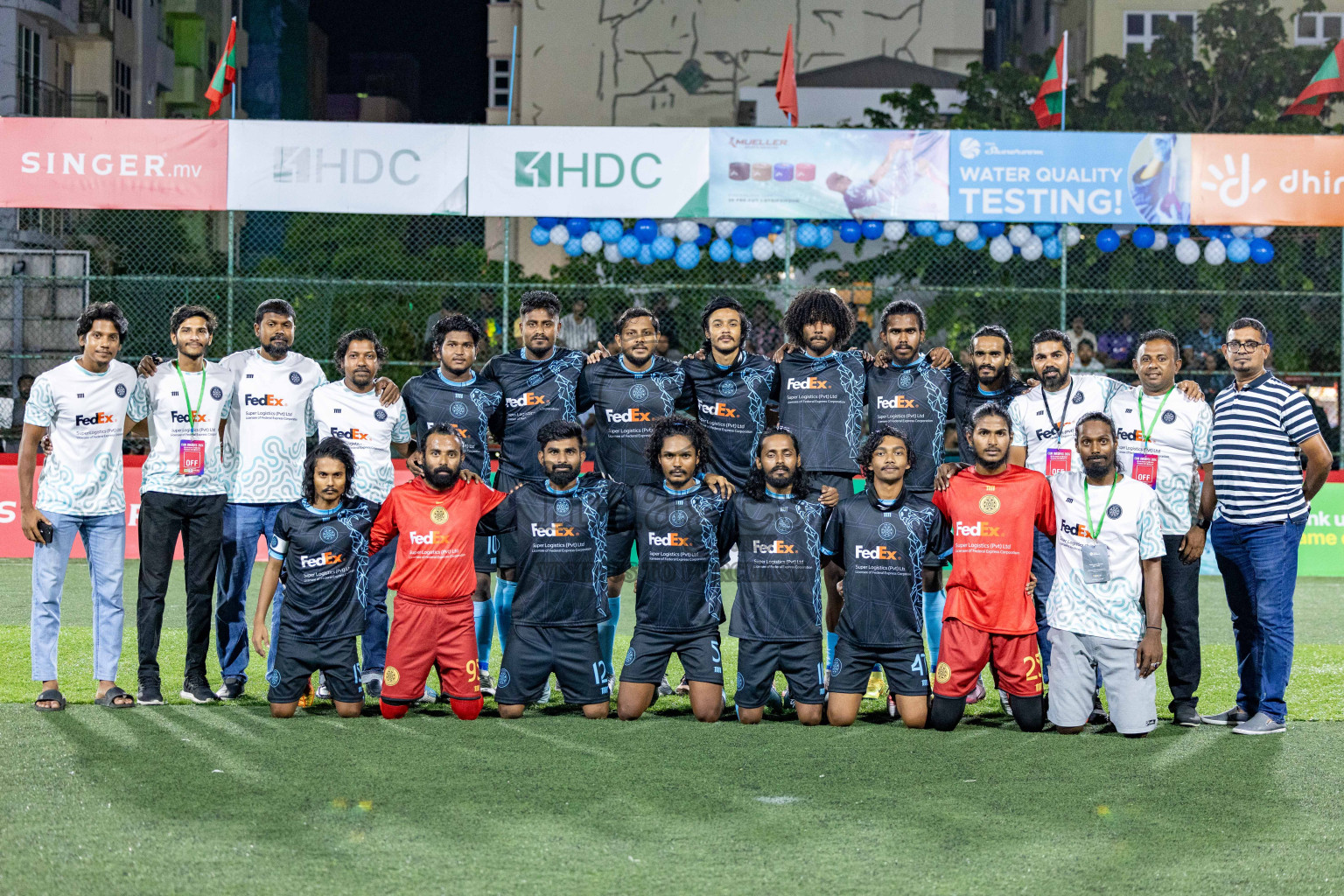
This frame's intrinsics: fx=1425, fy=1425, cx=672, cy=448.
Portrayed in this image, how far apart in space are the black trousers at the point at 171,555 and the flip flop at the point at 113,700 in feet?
0.40

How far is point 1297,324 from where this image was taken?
15242mm

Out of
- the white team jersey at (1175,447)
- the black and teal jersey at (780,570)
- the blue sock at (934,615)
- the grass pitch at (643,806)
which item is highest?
the white team jersey at (1175,447)

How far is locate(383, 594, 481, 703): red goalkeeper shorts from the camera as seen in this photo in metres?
6.47

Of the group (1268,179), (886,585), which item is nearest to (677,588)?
(886,585)

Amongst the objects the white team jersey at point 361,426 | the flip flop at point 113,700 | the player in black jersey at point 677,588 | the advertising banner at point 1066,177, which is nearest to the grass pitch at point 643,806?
the flip flop at point 113,700

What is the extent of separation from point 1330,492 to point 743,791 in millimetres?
9421

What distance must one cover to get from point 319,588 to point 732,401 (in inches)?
85.7

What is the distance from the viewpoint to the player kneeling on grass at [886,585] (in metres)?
6.43

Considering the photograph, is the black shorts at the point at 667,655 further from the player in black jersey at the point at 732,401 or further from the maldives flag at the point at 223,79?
the maldives flag at the point at 223,79

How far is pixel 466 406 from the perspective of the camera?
7.06m

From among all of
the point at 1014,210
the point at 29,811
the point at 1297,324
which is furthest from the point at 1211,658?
the point at 1297,324

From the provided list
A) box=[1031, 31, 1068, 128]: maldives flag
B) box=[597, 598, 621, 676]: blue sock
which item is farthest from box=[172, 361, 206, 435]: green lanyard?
box=[1031, 31, 1068, 128]: maldives flag

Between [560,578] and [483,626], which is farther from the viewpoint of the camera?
[483,626]

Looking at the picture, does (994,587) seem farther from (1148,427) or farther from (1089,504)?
(1148,427)
